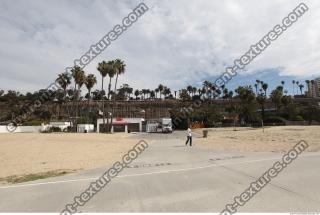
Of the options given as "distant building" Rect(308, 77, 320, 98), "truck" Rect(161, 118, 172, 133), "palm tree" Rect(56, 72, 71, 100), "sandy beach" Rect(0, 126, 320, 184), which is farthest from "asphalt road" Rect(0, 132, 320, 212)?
"distant building" Rect(308, 77, 320, 98)

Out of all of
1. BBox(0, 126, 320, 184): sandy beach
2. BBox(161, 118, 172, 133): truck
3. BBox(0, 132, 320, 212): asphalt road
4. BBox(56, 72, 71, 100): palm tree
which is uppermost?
BBox(56, 72, 71, 100): palm tree

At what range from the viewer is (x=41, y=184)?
34.9 ft

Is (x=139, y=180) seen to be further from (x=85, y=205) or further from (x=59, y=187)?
(x=85, y=205)

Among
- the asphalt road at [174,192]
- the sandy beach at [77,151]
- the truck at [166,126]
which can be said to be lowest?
the asphalt road at [174,192]

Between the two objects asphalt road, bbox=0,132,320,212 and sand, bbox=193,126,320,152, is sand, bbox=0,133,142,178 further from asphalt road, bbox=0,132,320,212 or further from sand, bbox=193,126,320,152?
sand, bbox=193,126,320,152

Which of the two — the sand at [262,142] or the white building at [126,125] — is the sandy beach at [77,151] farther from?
the white building at [126,125]

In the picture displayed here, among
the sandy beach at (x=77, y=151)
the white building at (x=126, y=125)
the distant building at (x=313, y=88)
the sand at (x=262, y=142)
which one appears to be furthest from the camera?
the distant building at (x=313, y=88)

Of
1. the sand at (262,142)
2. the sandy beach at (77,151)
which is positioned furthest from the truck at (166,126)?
the sandy beach at (77,151)

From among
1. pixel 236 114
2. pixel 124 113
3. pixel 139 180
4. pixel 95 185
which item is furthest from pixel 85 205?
pixel 124 113

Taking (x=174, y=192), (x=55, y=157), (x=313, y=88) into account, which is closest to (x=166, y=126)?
(x=55, y=157)

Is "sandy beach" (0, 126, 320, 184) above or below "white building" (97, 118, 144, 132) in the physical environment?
below

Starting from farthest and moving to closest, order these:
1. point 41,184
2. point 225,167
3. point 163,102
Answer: point 163,102 < point 225,167 < point 41,184

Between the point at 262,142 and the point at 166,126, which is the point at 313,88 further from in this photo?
the point at 262,142

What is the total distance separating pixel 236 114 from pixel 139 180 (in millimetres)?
87751
